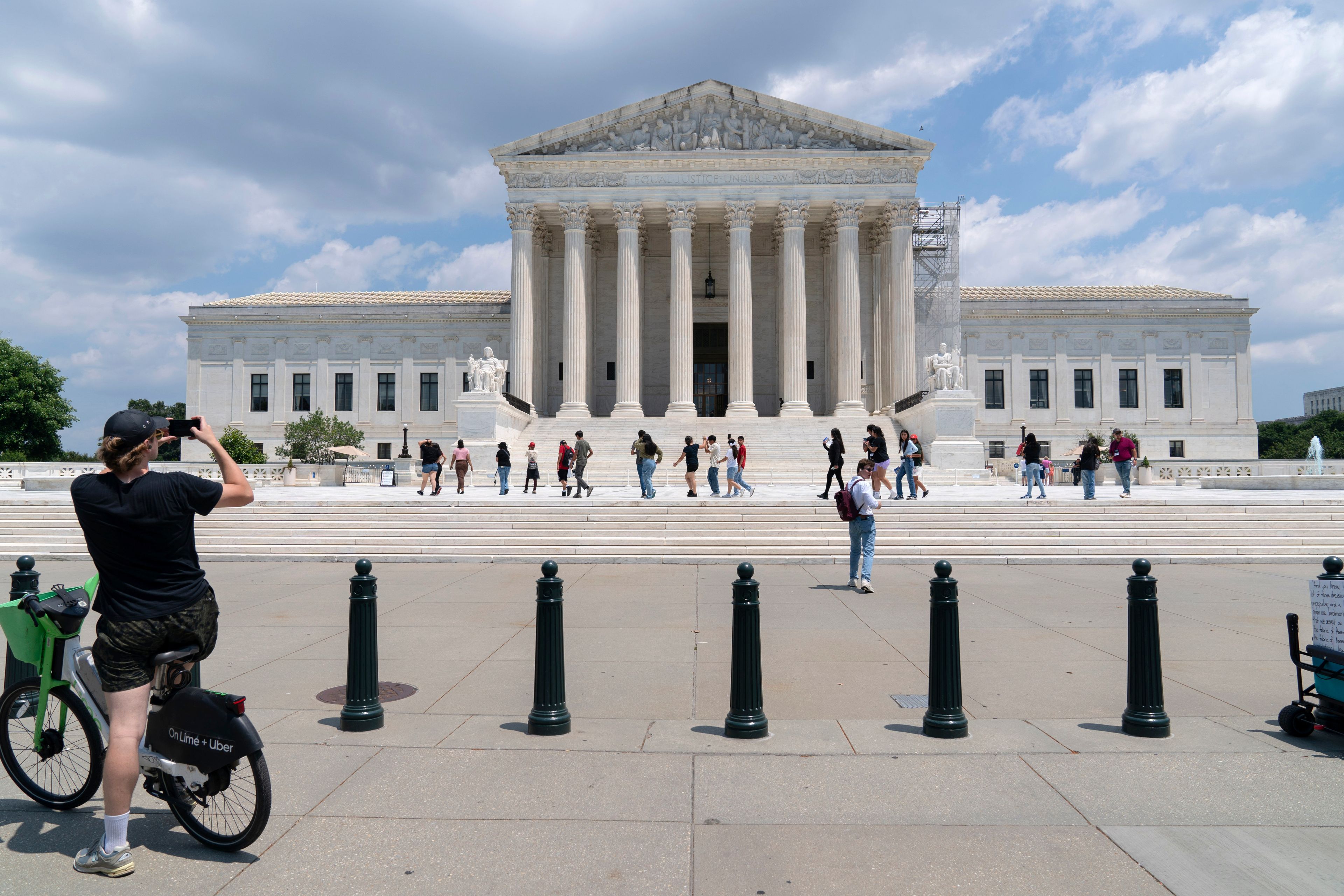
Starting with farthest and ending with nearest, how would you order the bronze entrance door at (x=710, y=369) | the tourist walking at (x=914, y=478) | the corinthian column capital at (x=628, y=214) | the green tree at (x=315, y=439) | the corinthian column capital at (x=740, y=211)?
1. the bronze entrance door at (x=710, y=369)
2. the green tree at (x=315, y=439)
3. the corinthian column capital at (x=628, y=214)
4. the corinthian column capital at (x=740, y=211)
5. the tourist walking at (x=914, y=478)

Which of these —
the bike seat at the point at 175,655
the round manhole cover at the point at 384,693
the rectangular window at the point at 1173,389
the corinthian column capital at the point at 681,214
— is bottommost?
the round manhole cover at the point at 384,693

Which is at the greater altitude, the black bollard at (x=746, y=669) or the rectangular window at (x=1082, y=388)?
the rectangular window at (x=1082, y=388)

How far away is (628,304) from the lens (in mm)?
41812

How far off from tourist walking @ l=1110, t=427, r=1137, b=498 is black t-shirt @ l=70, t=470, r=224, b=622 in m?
22.1

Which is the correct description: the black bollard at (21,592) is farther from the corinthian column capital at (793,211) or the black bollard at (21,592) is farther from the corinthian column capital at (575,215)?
the corinthian column capital at (793,211)

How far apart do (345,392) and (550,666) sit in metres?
58.2

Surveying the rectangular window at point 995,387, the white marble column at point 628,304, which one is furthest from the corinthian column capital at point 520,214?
the rectangular window at point 995,387

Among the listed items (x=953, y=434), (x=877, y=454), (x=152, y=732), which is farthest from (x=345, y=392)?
(x=152, y=732)

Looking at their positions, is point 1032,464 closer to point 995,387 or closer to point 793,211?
point 793,211

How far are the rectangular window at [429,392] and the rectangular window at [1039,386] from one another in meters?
41.7

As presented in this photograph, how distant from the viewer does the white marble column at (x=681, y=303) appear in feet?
136

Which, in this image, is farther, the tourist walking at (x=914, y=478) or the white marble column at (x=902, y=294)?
the white marble column at (x=902, y=294)

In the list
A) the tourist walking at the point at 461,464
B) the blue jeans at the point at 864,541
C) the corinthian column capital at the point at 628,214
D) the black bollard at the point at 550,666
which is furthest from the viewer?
the corinthian column capital at the point at 628,214

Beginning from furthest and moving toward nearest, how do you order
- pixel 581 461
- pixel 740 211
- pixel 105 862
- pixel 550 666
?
pixel 740 211 → pixel 581 461 → pixel 550 666 → pixel 105 862
